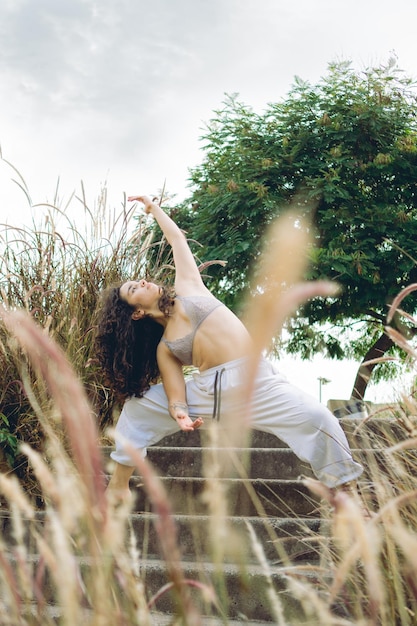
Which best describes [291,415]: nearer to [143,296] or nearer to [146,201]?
[143,296]

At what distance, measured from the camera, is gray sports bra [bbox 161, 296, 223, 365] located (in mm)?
3473

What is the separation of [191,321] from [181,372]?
0.26 m

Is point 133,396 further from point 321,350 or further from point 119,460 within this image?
point 321,350

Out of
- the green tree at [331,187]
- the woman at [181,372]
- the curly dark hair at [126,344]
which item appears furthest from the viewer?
the green tree at [331,187]

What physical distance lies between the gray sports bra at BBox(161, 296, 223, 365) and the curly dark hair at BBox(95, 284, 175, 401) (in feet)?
0.36

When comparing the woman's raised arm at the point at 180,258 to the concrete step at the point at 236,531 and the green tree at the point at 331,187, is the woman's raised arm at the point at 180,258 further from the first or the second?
the green tree at the point at 331,187

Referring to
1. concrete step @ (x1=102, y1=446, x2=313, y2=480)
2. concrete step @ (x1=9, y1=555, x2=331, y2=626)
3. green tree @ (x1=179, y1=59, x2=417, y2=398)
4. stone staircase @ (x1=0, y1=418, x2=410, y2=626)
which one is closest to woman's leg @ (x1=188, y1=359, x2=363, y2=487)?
stone staircase @ (x1=0, y1=418, x2=410, y2=626)

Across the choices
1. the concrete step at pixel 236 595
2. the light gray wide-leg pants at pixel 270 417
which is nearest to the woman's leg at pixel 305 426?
the light gray wide-leg pants at pixel 270 417

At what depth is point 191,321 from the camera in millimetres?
3498

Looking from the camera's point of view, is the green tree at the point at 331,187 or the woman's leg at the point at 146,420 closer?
the woman's leg at the point at 146,420

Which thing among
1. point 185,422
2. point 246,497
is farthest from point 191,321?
point 246,497

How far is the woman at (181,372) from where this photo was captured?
3.07m

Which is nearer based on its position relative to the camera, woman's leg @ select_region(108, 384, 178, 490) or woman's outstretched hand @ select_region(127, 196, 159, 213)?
woman's leg @ select_region(108, 384, 178, 490)

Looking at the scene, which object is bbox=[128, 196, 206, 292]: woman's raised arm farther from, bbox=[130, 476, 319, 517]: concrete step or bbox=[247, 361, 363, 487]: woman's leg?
bbox=[130, 476, 319, 517]: concrete step
